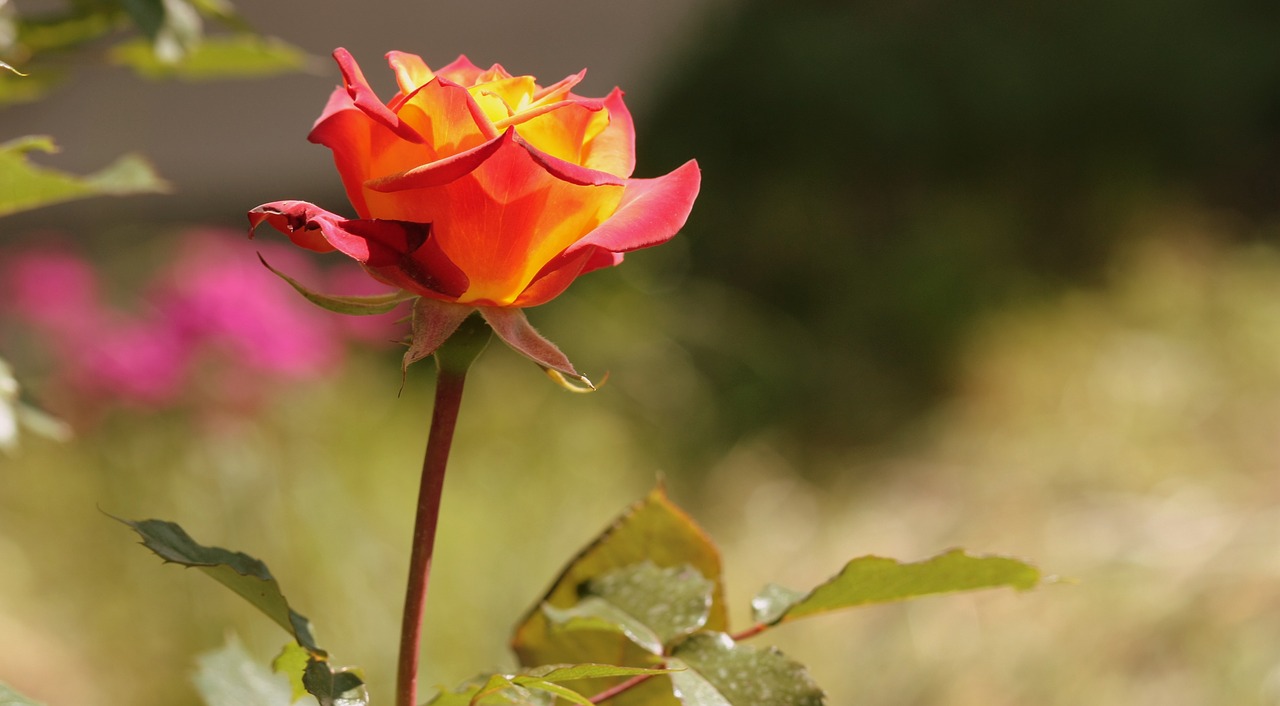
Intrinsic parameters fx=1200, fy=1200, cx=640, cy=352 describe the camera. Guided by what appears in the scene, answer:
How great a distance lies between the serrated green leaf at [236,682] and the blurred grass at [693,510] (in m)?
0.97

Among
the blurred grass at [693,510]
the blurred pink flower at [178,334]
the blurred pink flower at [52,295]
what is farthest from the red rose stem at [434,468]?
the blurred pink flower at [52,295]

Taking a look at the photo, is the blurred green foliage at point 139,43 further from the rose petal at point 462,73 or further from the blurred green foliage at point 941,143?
the blurred green foliage at point 941,143

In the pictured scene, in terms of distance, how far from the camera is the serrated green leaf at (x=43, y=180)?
33 cm

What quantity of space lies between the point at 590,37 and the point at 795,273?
884 millimetres

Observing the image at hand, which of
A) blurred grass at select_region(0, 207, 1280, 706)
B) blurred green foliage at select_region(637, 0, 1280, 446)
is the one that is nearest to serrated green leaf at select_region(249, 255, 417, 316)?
blurred grass at select_region(0, 207, 1280, 706)

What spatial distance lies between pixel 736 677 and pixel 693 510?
1.62 m

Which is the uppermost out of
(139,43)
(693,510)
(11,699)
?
(693,510)

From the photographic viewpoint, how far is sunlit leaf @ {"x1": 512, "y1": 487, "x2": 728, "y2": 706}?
0.30m

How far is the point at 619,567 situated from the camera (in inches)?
12.2

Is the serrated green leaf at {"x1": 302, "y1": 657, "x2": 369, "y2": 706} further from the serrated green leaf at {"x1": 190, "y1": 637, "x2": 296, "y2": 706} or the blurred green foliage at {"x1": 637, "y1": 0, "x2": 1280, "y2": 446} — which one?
the blurred green foliage at {"x1": 637, "y1": 0, "x2": 1280, "y2": 446}

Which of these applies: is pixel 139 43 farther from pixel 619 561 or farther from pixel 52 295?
pixel 52 295

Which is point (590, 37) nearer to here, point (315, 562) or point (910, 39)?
point (910, 39)

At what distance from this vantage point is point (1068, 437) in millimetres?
1964

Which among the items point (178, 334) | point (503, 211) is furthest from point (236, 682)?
point (178, 334)
